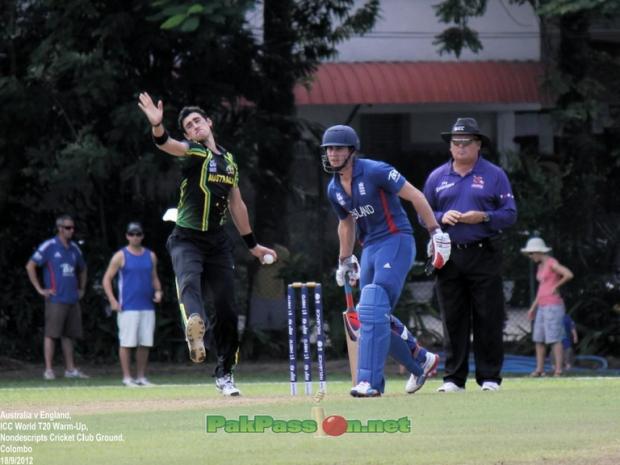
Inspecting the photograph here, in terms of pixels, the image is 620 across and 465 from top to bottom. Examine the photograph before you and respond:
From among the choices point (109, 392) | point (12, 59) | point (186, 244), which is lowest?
point (109, 392)

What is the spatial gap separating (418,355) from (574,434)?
3106 mm

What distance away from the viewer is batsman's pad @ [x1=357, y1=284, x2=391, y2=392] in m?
11.4

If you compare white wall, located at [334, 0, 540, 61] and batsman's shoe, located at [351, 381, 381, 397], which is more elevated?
white wall, located at [334, 0, 540, 61]

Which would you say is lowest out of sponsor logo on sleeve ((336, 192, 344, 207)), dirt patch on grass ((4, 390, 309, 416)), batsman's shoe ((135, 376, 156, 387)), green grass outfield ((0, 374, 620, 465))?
batsman's shoe ((135, 376, 156, 387))

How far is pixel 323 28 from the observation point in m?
23.1

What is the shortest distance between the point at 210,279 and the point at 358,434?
353 centimetres

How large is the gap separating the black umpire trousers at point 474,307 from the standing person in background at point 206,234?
1.51m

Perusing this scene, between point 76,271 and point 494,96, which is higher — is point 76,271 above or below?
below

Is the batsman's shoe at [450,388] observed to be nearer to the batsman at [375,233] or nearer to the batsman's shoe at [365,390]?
the batsman at [375,233]

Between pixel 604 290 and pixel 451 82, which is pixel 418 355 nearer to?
pixel 604 290

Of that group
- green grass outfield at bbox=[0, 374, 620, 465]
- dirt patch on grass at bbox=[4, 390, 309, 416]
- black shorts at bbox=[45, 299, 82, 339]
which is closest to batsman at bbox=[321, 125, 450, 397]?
green grass outfield at bbox=[0, 374, 620, 465]

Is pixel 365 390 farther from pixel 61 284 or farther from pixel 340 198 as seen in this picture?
pixel 61 284

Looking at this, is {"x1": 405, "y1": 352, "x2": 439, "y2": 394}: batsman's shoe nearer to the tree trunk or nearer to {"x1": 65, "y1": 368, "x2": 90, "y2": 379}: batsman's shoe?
{"x1": 65, "y1": 368, "x2": 90, "y2": 379}: batsman's shoe

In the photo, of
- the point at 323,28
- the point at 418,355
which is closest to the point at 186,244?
the point at 418,355
